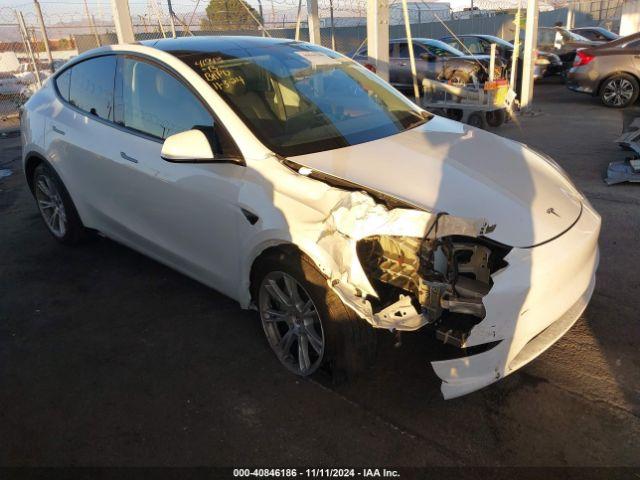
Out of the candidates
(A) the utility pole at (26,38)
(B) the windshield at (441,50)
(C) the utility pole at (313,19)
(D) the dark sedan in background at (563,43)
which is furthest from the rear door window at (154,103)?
(D) the dark sedan in background at (563,43)

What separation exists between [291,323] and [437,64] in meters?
10.8

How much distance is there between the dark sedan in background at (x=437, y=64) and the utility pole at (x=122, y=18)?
456 cm

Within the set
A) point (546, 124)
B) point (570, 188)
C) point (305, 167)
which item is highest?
point (305, 167)

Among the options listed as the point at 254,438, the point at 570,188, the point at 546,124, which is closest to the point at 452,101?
the point at 546,124

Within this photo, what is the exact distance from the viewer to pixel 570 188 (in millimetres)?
3105

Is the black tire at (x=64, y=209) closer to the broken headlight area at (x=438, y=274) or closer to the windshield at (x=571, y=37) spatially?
the broken headlight area at (x=438, y=274)

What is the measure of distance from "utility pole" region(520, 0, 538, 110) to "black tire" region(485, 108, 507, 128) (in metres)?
1.86

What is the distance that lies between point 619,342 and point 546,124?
770cm

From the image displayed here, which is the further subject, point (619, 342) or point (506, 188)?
point (619, 342)

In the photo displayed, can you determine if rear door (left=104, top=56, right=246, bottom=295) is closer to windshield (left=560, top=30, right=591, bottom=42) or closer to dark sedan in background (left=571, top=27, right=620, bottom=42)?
windshield (left=560, top=30, right=591, bottom=42)

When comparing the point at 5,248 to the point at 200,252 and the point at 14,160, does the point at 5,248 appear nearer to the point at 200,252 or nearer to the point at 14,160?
the point at 200,252

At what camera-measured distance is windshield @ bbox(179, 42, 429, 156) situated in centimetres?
311

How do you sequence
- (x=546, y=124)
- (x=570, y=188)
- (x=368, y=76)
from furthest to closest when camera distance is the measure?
(x=546, y=124) → (x=368, y=76) → (x=570, y=188)

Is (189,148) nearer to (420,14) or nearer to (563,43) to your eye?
(563,43)
